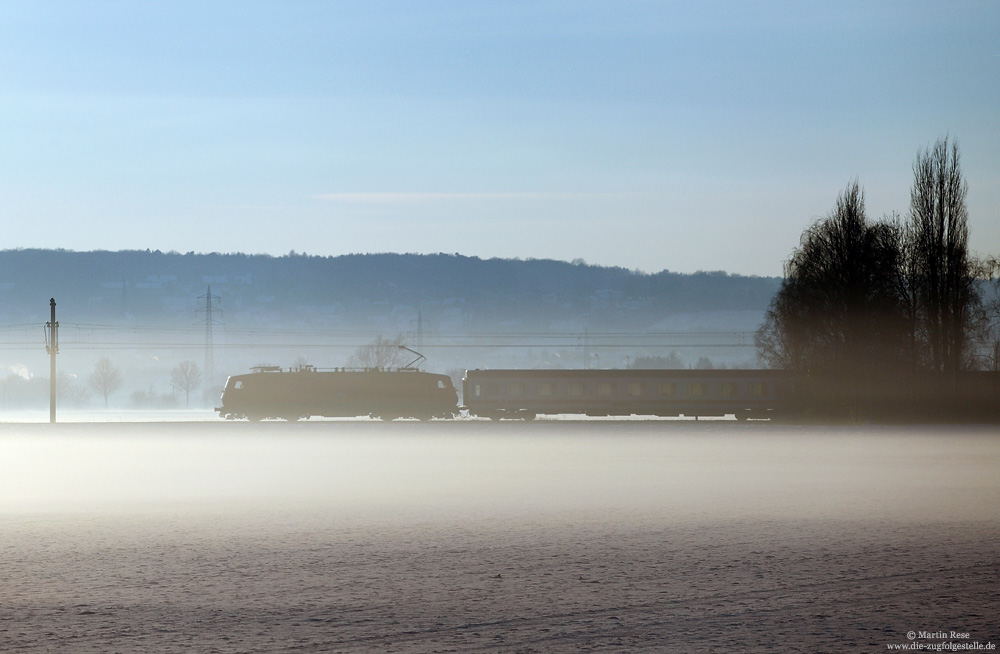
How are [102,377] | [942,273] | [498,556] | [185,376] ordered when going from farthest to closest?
[185,376] → [102,377] → [942,273] → [498,556]

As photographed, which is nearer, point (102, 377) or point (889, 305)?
point (889, 305)

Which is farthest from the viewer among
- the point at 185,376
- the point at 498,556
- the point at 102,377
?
the point at 185,376

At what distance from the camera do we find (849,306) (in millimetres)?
67625

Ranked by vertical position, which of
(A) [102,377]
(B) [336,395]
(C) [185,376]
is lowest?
(B) [336,395]

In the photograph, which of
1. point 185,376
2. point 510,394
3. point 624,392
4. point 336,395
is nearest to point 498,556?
point 510,394

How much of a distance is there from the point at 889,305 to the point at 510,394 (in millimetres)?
22734

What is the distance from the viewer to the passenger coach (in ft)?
233

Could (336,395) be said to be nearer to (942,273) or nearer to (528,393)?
(528,393)

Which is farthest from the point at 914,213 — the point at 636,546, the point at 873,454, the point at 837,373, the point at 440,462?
the point at 636,546

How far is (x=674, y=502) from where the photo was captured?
804 inches

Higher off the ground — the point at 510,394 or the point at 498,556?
the point at 510,394

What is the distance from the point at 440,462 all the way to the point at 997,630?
2301 centimetres

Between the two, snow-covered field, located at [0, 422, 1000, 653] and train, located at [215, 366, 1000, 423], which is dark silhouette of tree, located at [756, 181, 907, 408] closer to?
train, located at [215, 366, 1000, 423]

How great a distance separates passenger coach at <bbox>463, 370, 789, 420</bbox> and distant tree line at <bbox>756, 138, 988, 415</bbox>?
10.0 feet
